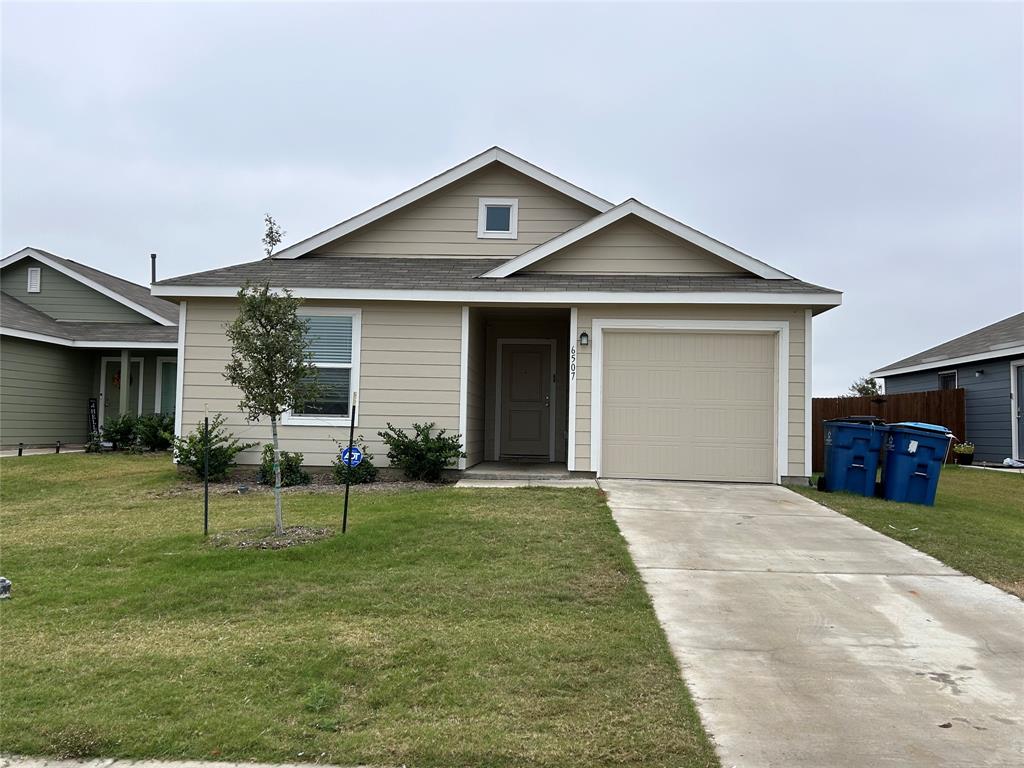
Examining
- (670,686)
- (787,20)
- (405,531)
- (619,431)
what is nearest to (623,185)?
(787,20)

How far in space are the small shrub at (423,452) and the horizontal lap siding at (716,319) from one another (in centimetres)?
184

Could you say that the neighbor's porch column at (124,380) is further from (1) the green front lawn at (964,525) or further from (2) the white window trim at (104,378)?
(1) the green front lawn at (964,525)

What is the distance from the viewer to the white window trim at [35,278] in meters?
18.5

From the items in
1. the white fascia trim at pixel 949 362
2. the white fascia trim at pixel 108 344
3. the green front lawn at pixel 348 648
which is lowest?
the green front lawn at pixel 348 648

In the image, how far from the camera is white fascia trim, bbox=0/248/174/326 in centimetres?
1819

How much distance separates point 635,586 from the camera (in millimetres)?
5227

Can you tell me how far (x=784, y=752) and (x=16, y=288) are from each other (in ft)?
69.8

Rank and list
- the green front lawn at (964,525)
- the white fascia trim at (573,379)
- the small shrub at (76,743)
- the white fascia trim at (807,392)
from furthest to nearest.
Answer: the white fascia trim at (573,379) < the white fascia trim at (807,392) < the green front lawn at (964,525) < the small shrub at (76,743)

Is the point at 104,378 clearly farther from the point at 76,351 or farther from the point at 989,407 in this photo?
the point at 989,407

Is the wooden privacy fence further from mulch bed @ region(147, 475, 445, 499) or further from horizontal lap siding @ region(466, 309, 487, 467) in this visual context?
mulch bed @ region(147, 475, 445, 499)

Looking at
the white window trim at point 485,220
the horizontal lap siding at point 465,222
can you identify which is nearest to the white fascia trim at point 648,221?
the horizontal lap siding at point 465,222

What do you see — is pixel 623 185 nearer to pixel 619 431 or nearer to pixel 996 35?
pixel 996 35

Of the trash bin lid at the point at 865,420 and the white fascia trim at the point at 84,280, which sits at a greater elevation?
the white fascia trim at the point at 84,280

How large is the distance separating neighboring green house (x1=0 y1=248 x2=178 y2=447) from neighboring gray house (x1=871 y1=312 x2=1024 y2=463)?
1898 cm
